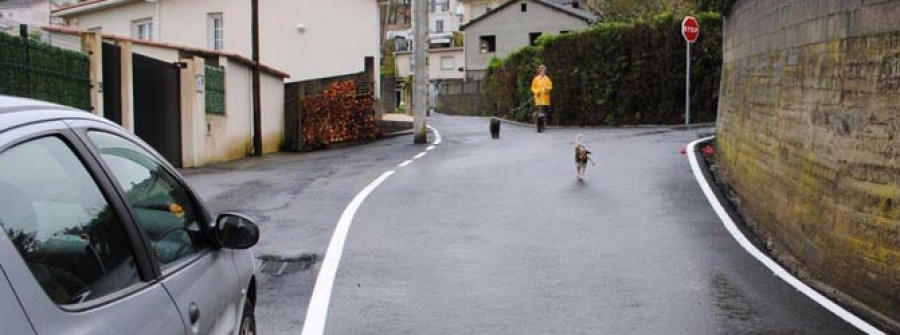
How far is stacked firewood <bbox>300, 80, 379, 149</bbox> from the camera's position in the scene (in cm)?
2459

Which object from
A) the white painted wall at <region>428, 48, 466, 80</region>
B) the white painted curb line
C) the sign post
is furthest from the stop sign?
the white painted wall at <region>428, 48, 466, 80</region>

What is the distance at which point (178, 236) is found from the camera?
4.09 meters

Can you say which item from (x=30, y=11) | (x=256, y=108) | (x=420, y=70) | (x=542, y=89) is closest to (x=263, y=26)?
(x=420, y=70)

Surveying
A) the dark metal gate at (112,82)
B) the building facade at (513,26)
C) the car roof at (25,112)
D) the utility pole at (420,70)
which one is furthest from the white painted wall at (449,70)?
the car roof at (25,112)

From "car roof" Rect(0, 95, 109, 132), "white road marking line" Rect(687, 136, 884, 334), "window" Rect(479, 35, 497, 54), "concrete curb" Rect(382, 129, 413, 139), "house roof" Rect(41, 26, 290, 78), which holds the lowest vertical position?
"white road marking line" Rect(687, 136, 884, 334)

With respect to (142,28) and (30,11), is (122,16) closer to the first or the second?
(142,28)

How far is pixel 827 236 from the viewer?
8.72 metres

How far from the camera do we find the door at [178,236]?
364 cm

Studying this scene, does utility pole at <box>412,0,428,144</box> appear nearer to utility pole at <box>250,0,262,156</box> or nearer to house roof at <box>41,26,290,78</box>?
house roof at <box>41,26,290,78</box>

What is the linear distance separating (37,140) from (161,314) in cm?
71

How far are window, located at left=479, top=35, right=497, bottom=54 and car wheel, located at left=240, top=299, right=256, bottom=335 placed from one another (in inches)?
2604

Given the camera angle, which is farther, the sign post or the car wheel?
the sign post

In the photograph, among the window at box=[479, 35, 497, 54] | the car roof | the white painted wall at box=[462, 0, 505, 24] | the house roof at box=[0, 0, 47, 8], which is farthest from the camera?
the white painted wall at box=[462, 0, 505, 24]

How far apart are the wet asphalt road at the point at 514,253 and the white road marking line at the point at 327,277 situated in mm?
73
